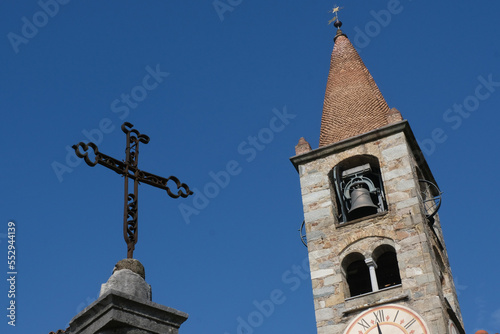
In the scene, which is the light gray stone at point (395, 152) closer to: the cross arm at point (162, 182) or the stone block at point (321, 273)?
the stone block at point (321, 273)

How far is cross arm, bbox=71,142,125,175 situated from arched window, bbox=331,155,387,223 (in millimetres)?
10416

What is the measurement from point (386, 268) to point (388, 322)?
5.22ft

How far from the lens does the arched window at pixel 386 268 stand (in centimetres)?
1431

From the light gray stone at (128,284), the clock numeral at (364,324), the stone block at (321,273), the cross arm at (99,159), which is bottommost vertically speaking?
the light gray stone at (128,284)

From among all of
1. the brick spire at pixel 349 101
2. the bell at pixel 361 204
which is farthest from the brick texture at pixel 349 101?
the bell at pixel 361 204

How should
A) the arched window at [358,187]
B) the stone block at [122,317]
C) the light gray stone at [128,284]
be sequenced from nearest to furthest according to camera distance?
the stone block at [122,317] → the light gray stone at [128,284] → the arched window at [358,187]

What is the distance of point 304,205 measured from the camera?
50.6ft

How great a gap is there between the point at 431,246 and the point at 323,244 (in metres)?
2.05

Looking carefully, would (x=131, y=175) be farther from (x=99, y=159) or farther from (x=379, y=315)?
(x=379, y=315)

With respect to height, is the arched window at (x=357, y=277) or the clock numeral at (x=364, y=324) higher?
the arched window at (x=357, y=277)

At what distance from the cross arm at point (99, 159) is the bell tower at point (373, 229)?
9.46 meters

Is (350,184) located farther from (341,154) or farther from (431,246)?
(431,246)

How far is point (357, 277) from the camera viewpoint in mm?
14688

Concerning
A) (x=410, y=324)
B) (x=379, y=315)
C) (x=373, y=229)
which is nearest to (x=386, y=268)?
(x=373, y=229)
